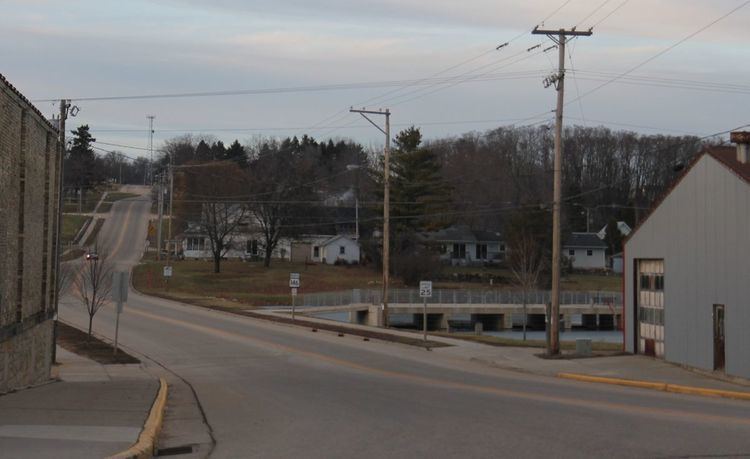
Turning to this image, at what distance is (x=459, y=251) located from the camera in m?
104

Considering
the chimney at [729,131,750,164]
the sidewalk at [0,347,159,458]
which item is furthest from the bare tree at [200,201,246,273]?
the chimney at [729,131,750,164]

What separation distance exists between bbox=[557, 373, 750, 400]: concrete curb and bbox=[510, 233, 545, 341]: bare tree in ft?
109

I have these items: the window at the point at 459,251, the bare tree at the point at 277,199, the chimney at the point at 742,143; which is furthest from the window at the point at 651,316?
the window at the point at 459,251

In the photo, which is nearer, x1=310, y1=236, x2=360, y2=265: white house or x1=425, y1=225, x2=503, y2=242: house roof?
x1=310, y1=236, x2=360, y2=265: white house

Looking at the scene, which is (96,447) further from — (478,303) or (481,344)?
(478,303)

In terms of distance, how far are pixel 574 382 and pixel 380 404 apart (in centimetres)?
740

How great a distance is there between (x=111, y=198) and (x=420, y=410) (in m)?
156

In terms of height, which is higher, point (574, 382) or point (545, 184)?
point (545, 184)

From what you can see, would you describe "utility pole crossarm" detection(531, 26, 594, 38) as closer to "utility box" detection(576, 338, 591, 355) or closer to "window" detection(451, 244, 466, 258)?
"utility box" detection(576, 338, 591, 355)

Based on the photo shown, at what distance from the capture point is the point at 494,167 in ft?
393

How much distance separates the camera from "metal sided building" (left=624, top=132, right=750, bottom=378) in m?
20.3

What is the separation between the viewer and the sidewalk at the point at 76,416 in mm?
9766

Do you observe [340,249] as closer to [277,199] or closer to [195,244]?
[277,199]

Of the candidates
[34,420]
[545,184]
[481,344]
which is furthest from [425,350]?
[545,184]
